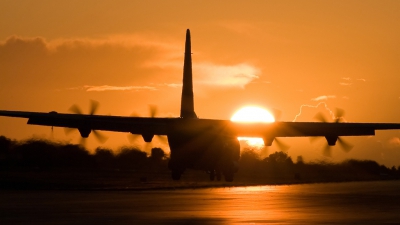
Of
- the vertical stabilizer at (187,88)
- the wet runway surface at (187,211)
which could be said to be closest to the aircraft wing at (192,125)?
the vertical stabilizer at (187,88)

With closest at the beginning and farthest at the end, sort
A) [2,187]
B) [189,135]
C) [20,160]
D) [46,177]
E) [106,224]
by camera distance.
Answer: [106,224]
[2,187]
[189,135]
[46,177]
[20,160]

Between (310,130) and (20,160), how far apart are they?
1050 inches

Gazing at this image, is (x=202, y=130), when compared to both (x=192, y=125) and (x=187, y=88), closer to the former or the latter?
(x=192, y=125)

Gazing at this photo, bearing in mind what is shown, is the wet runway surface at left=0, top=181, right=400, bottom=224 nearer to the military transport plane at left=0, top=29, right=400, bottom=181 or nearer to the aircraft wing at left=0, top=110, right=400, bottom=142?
the aircraft wing at left=0, top=110, right=400, bottom=142

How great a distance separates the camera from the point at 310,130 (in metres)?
51.3

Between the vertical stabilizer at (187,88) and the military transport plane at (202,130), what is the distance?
4.07 meters

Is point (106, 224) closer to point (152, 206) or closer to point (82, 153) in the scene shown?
point (152, 206)

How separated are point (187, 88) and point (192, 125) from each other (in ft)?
27.3

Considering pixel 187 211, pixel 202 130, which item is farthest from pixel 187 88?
pixel 187 211

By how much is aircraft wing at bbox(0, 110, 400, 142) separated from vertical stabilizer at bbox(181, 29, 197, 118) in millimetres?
3731

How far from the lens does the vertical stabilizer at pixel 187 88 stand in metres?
55.2

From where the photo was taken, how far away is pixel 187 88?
56.6 meters

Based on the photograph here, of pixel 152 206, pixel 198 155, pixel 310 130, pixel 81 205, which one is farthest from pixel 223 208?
pixel 310 130

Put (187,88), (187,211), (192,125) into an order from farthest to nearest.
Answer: (187,88) → (192,125) → (187,211)
